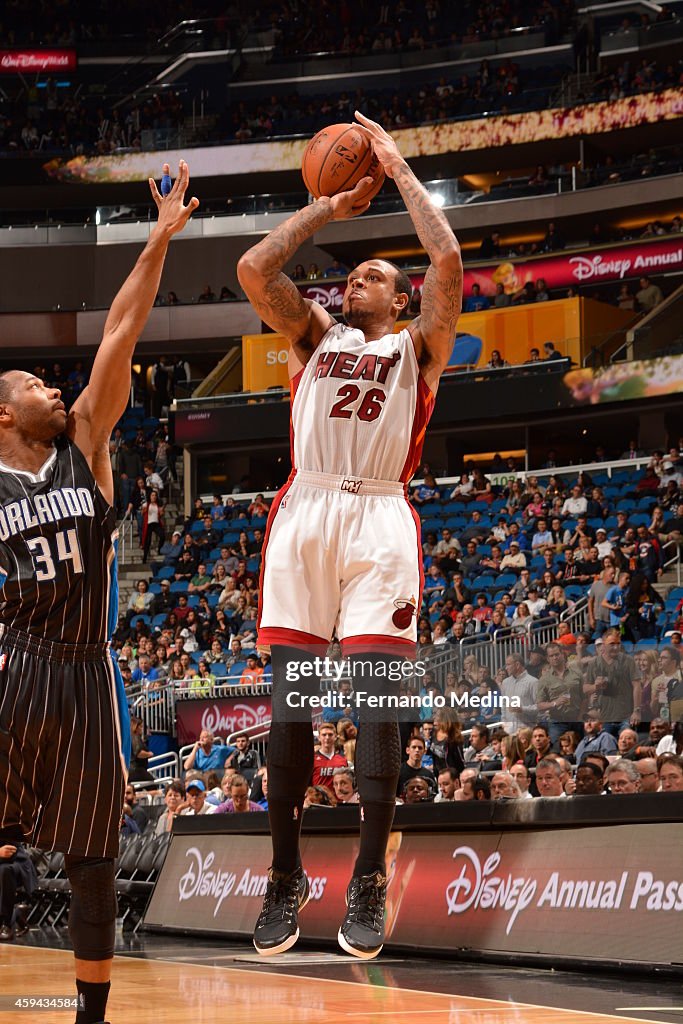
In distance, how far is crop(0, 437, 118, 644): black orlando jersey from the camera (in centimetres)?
552

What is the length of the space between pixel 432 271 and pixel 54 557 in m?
1.93

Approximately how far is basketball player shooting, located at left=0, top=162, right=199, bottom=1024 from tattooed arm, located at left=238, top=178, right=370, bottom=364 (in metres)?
0.37

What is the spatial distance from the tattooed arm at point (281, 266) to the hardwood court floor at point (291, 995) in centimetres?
361

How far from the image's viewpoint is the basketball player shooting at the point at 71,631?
5.42 m

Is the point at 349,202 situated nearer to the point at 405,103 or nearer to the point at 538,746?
the point at 538,746

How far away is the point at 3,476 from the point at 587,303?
2292 cm

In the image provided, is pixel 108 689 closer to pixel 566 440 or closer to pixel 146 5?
pixel 566 440

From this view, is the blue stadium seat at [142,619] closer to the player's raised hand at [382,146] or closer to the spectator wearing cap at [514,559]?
the spectator wearing cap at [514,559]

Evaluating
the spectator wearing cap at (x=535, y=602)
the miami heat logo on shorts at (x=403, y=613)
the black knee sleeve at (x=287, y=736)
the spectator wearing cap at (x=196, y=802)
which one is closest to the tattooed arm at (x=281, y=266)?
the miami heat logo on shorts at (x=403, y=613)

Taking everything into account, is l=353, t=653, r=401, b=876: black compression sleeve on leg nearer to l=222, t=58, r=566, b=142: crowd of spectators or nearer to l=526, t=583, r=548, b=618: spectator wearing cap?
l=526, t=583, r=548, b=618: spectator wearing cap

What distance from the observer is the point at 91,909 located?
5457 millimetres

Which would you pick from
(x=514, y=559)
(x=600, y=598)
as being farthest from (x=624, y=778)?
(x=514, y=559)

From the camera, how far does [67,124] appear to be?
3531 cm

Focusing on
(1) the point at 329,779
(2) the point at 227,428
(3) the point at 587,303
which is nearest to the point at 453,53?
(3) the point at 587,303
